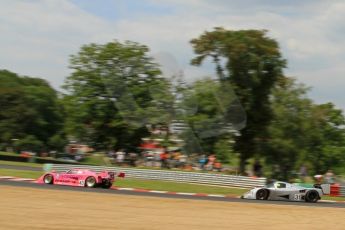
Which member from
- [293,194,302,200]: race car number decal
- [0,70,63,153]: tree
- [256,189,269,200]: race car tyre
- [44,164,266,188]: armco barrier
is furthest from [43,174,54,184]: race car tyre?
[0,70,63,153]: tree

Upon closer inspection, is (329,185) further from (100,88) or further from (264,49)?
(100,88)

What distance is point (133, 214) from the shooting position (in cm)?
1176

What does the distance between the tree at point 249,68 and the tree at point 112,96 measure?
19.0ft

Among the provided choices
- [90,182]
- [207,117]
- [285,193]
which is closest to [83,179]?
[90,182]

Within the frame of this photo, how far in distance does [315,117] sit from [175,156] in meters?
9.66

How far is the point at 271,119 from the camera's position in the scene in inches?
1342

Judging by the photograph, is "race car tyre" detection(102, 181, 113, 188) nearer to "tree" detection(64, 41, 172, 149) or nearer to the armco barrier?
the armco barrier

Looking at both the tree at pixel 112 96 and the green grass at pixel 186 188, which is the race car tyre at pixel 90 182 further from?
the tree at pixel 112 96

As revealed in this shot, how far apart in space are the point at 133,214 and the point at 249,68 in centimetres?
2389

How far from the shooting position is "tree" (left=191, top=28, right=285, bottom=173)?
34031 millimetres

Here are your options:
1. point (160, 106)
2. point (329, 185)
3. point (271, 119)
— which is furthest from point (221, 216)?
point (160, 106)

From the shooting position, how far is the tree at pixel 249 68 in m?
34.0

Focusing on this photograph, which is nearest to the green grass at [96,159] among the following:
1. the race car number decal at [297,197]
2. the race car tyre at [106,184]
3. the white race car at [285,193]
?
the race car tyre at [106,184]

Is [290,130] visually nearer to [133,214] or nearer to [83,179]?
[83,179]
